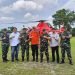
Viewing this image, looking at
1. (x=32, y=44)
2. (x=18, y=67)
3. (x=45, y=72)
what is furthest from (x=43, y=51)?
(x=45, y=72)

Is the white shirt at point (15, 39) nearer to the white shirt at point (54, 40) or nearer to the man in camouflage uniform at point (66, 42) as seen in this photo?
the white shirt at point (54, 40)

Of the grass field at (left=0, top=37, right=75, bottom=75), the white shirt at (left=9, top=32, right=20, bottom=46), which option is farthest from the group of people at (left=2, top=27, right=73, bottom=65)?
the grass field at (left=0, top=37, right=75, bottom=75)

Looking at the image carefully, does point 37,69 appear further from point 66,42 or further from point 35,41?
point 35,41

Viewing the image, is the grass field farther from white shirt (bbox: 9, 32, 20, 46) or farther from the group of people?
white shirt (bbox: 9, 32, 20, 46)

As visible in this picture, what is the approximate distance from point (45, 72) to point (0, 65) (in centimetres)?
303

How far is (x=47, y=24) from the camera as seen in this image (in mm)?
16875

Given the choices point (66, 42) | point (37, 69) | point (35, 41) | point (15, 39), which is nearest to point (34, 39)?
point (35, 41)

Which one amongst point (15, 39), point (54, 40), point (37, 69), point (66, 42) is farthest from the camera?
point (15, 39)

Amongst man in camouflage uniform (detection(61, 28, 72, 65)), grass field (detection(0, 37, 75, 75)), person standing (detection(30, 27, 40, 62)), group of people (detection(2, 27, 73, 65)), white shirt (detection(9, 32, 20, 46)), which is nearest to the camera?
grass field (detection(0, 37, 75, 75))

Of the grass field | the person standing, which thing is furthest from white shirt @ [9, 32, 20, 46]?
the grass field

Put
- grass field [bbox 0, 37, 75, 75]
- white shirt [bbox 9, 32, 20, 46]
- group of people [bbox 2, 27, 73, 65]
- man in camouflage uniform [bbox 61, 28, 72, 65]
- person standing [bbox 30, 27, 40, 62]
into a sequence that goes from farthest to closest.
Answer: white shirt [bbox 9, 32, 20, 46] < person standing [bbox 30, 27, 40, 62] < group of people [bbox 2, 27, 73, 65] < man in camouflage uniform [bbox 61, 28, 72, 65] < grass field [bbox 0, 37, 75, 75]

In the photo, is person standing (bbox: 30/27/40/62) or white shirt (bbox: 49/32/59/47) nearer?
white shirt (bbox: 49/32/59/47)

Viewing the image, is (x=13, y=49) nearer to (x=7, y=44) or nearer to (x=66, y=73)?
(x=7, y=44)

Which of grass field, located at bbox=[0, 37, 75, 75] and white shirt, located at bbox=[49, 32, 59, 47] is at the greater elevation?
white shirt, located at bbox=[49, 32, 59, 47]
